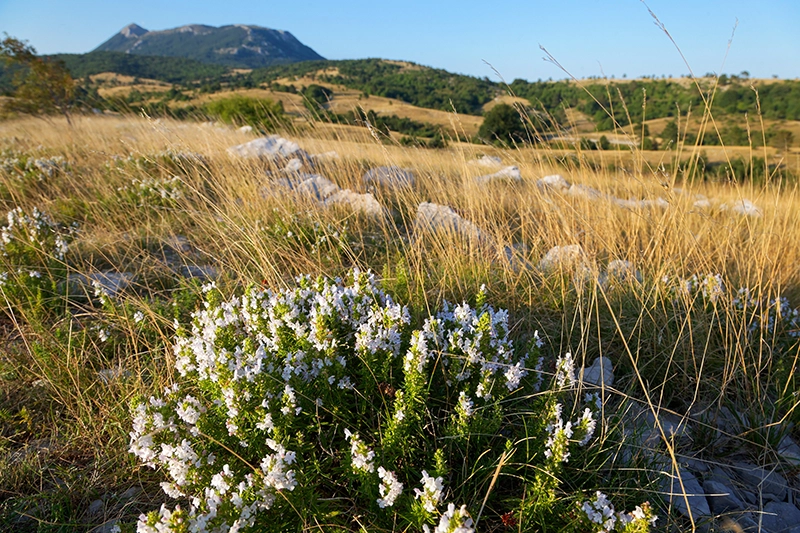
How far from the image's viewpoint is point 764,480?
6.63 ft

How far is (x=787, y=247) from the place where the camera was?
412cm

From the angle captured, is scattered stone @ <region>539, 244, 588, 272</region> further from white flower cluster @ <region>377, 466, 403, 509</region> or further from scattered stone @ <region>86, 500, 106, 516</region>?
scattered stone @ <region>86, 500, 106, 516</region>

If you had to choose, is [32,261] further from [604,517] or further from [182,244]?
[604,517]

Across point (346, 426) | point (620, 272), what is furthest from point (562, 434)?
point (620, 272)

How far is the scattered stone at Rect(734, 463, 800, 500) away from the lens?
2.05 m

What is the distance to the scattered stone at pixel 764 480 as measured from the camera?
2.05 metres

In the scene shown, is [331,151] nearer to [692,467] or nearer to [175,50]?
[692,467]

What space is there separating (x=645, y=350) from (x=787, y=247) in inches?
104

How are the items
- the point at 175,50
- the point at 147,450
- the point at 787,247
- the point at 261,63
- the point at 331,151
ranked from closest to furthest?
1. the point at 147,450
2. the point at 787,247
3. the point at 331,151
4. the point at 261,63
5. the point at 175,50

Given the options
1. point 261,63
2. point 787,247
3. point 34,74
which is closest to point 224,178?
point 787,247

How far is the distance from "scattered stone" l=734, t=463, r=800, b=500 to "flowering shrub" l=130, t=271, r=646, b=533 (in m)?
0.89

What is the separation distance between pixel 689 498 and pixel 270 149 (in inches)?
286

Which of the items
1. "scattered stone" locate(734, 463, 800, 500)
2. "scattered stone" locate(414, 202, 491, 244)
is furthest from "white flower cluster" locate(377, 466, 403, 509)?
"scattered stone" locate(414, 202, 491, 244)

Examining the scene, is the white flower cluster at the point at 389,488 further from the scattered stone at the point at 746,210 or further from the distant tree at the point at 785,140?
the distant tree at the point at 785,140
